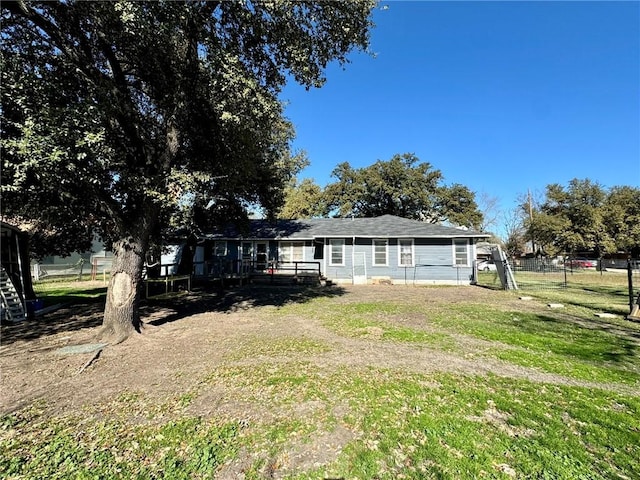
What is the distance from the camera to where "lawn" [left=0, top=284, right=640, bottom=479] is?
2.88 m

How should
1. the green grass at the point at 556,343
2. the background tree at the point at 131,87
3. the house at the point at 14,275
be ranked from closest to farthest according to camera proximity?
1. the green grass at the point at 556,343
2. the background tree at the point at 131,87
3. the house at the point at 14,275

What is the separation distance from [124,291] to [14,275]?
643 centimetres

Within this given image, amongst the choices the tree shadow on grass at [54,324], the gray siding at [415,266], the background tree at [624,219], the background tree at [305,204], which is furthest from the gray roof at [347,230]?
the background tree at [624,219]

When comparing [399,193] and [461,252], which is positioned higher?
[399,193]

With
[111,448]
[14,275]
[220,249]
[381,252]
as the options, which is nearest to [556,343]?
[111,448]

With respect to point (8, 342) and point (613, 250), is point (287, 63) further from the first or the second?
point (613, 250)

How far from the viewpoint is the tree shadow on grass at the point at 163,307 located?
26.5 ft

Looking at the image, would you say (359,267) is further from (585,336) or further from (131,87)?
(131,87)

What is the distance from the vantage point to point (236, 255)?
21062 millimetres

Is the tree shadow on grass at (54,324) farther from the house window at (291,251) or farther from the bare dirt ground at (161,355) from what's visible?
the house window at (291,251)

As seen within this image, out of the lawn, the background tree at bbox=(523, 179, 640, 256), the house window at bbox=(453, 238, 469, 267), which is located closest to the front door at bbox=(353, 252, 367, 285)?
the house window at bbox=(453, 238, 469, 267)

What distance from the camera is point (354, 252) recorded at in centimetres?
1944

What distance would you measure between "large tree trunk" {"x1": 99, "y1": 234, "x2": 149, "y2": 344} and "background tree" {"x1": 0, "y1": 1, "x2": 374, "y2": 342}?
22mm

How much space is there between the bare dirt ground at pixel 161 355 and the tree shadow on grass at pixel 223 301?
0.56ft
